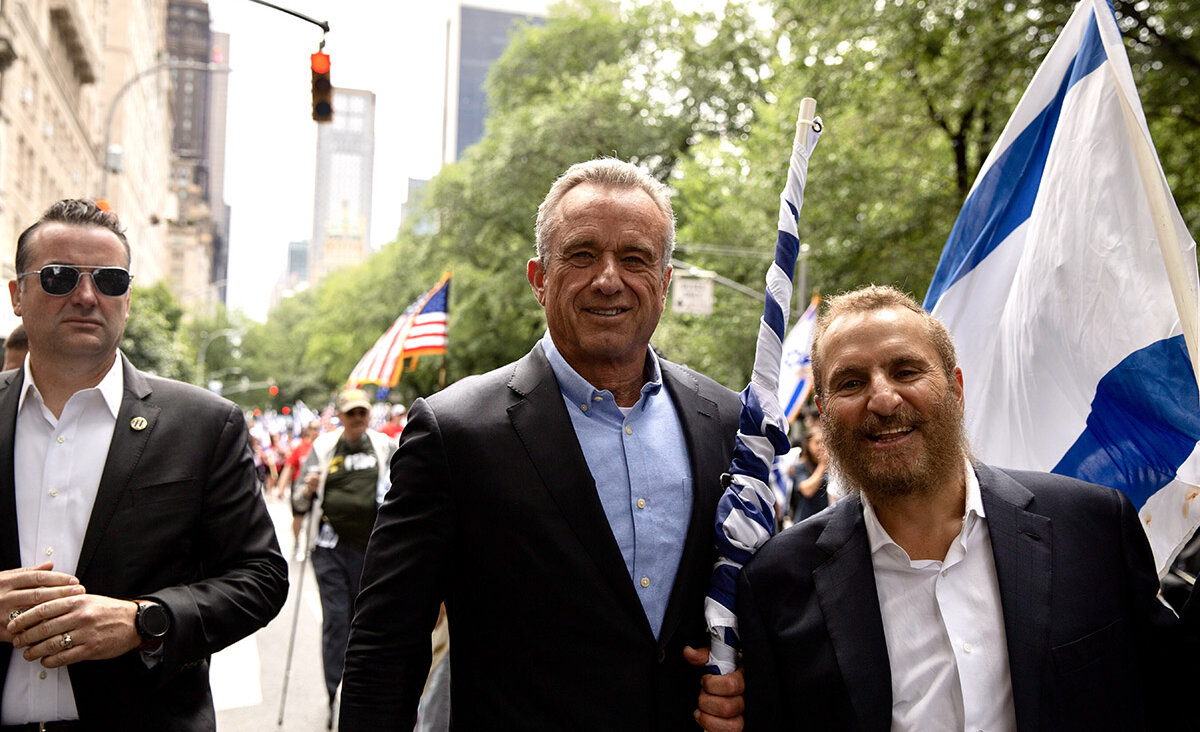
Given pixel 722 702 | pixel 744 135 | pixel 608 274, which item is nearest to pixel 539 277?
pixel 608 274

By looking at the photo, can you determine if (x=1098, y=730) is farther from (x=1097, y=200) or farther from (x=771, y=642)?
(x=1097, y=200)

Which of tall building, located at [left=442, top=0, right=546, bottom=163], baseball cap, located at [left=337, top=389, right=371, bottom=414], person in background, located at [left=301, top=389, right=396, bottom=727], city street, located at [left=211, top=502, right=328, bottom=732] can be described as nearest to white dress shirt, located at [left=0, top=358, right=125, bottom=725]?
person in background, located at [left=301, top=389, right=396, bottom=727]

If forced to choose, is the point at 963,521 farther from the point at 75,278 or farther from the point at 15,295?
the point at 15,295

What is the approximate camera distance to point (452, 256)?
37.3 meters

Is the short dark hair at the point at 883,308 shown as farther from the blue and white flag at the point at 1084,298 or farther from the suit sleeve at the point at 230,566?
the suit sleeve at the point at 230,566

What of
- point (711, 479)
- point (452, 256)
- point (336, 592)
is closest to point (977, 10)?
point (336, 592)

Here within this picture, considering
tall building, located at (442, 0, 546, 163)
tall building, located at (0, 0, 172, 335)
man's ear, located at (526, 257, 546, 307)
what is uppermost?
tall building, located at (442, 0, 546, 163)

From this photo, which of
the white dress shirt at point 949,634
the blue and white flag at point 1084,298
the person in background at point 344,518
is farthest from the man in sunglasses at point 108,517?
the person in background at point 344,518

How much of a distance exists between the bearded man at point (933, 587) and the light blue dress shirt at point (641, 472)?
0.73 ft

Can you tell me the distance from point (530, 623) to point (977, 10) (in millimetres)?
12486

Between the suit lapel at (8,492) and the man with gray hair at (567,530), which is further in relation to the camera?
the suit lapel at (8,492)

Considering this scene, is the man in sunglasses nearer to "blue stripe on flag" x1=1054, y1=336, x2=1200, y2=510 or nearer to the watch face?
the watch face

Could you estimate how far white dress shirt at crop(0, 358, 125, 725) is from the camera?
2912 mm

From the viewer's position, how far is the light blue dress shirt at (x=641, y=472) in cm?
274
